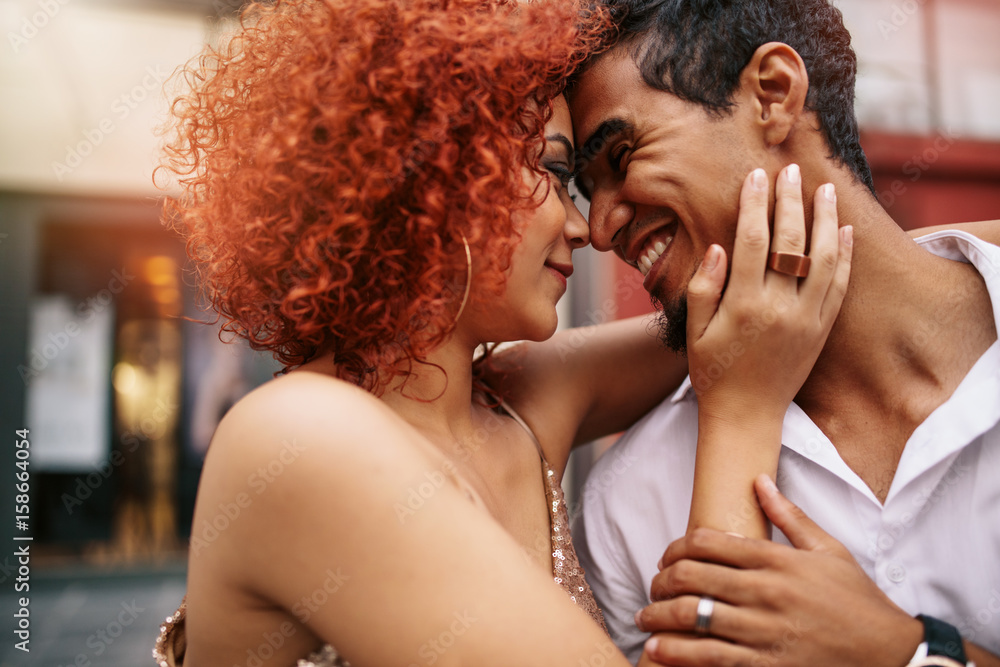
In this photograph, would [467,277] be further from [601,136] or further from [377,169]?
[601,136]

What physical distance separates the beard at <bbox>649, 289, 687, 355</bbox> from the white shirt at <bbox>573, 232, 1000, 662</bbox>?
9.8 inches

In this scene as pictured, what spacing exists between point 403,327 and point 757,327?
79 centimetres

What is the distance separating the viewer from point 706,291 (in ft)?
5.19

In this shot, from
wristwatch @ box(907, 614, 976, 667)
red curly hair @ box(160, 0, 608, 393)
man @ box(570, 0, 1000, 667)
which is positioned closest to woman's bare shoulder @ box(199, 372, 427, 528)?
red curly hair @ box(160, 0, 608, 393)

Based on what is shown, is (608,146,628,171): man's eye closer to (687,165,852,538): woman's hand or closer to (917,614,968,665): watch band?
(687,165,852,538): woman's hand

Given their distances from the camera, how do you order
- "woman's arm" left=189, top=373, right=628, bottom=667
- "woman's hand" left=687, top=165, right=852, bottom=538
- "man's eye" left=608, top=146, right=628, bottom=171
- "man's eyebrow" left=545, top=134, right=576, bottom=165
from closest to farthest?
"woman's arm" left=189, top=373, right=628, bottom=667, "woman's hand" left=687, top=165, right=852, bottom=538, "man's eyebrow" left=545, top=134, right=576, bottom=165, "man's eye" left=608, top=146, right=628, bottom=171

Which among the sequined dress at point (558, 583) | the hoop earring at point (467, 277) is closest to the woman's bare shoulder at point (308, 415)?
the hoop earring at point (467, 277)

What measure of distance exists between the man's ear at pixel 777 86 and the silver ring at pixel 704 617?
1.13m

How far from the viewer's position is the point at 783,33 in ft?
5.81

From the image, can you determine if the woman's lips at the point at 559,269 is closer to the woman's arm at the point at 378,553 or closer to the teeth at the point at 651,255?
the teeth at the point at 651,255

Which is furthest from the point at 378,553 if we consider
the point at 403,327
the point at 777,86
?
the point at 777,86

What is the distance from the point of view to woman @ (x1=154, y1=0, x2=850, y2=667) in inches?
42.7

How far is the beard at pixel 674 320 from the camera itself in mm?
1757

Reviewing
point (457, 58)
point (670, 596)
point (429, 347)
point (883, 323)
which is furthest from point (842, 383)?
point (457, 58)
